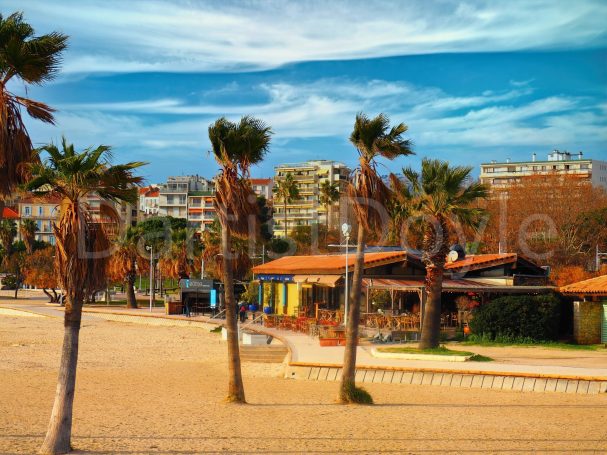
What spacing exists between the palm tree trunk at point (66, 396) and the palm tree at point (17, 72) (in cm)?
367

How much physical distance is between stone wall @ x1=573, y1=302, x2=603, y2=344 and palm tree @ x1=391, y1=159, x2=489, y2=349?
678 centimetres

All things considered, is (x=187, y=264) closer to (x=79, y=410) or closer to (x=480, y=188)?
(x=480, y=188)

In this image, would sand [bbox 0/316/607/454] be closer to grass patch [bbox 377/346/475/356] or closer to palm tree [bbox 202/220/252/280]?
grass patch [bbox 377/346/475/356]

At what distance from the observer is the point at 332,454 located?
13.4 meters

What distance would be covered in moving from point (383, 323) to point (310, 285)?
847 centimetres

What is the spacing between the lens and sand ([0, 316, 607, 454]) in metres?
14.1

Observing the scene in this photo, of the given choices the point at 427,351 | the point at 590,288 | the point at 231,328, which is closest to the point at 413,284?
the point at 590,288

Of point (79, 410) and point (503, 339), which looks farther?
point (503, 339)

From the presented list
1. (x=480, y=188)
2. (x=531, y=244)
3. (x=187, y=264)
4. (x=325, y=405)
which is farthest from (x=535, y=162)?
(x=325, y=405)

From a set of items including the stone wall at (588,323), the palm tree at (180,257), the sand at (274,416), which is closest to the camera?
the sand at (274,416)

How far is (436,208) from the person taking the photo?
83.5 feet

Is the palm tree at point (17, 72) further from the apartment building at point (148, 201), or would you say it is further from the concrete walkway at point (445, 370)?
the apartment building at point (148, 201)

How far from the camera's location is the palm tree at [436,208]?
83.2 ft

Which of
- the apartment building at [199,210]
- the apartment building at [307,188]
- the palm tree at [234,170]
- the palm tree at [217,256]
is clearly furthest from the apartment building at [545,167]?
the palm tree at [234,170]
